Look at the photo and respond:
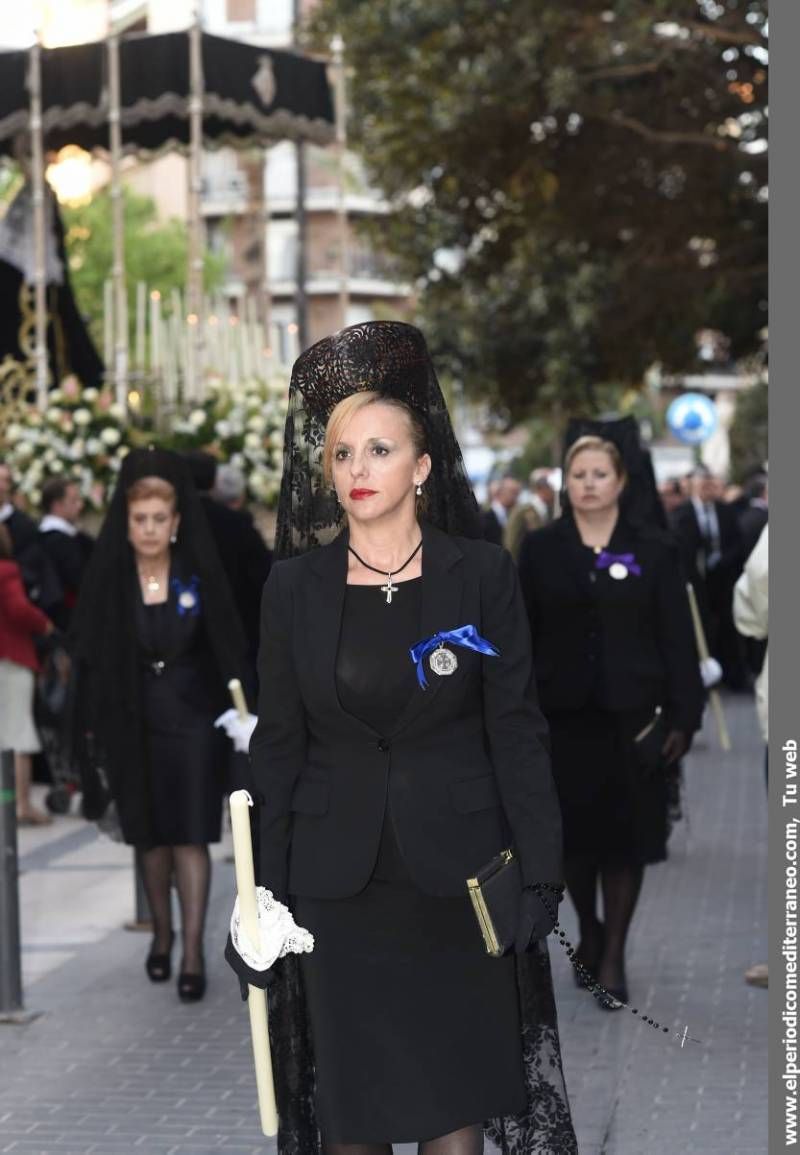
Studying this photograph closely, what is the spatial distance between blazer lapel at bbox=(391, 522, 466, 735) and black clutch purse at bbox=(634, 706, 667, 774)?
3.23 m

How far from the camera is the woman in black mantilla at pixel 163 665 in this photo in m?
7.69

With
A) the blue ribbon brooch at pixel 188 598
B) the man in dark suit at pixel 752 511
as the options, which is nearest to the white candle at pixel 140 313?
the man in dark suit at pixel 752 511

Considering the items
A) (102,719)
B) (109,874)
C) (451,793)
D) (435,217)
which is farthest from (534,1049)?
(435,217)

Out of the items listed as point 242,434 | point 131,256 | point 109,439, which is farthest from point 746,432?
point 109,439

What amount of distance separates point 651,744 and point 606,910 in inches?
23.9

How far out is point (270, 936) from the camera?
4176 mm

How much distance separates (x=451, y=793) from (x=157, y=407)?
34.9 feet

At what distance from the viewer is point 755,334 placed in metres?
23.7

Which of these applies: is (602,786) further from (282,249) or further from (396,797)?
(282,249)

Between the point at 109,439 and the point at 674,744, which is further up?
the point at 109,439

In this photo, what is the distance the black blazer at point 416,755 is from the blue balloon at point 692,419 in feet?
77.4

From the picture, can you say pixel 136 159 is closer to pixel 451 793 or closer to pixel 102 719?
pixel 102 719

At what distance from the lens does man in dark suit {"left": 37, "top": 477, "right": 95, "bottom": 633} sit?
12.4m

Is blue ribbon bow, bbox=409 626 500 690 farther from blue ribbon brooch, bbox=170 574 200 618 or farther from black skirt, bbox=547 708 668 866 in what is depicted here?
blue ribbon brooch, bbox=170 574 200 618
